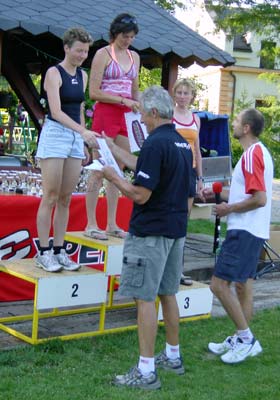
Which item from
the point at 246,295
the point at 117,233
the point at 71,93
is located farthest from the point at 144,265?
the point at 117,233

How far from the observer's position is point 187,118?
5832 millimetres

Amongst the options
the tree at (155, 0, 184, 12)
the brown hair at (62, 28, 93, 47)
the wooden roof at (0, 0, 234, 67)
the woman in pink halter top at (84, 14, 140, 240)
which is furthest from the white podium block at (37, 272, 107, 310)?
the tree at (155, 0, 184, 12)

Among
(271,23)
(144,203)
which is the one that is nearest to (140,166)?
(144,203)

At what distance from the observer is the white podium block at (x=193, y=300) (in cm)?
599

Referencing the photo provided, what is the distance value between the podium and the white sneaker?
1.01m

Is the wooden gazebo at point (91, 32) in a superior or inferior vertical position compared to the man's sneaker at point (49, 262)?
superior

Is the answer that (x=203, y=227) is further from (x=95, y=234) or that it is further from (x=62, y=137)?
(x=62, y=137)

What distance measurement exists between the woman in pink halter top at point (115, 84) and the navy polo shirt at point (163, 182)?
117 centimetres

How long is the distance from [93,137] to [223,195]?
1.45 m

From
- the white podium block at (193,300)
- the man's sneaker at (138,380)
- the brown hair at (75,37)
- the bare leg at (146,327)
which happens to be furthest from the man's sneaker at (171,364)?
the brown hair at (75,37)

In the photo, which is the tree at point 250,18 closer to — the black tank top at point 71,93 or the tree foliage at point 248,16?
the tree foliage at point 248,16

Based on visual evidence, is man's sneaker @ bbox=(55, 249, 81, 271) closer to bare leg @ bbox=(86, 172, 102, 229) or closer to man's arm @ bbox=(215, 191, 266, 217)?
bare leg @ bbox=(86, 172, 102, 229)

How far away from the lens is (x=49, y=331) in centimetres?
559

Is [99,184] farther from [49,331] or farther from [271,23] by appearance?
[271,23]
